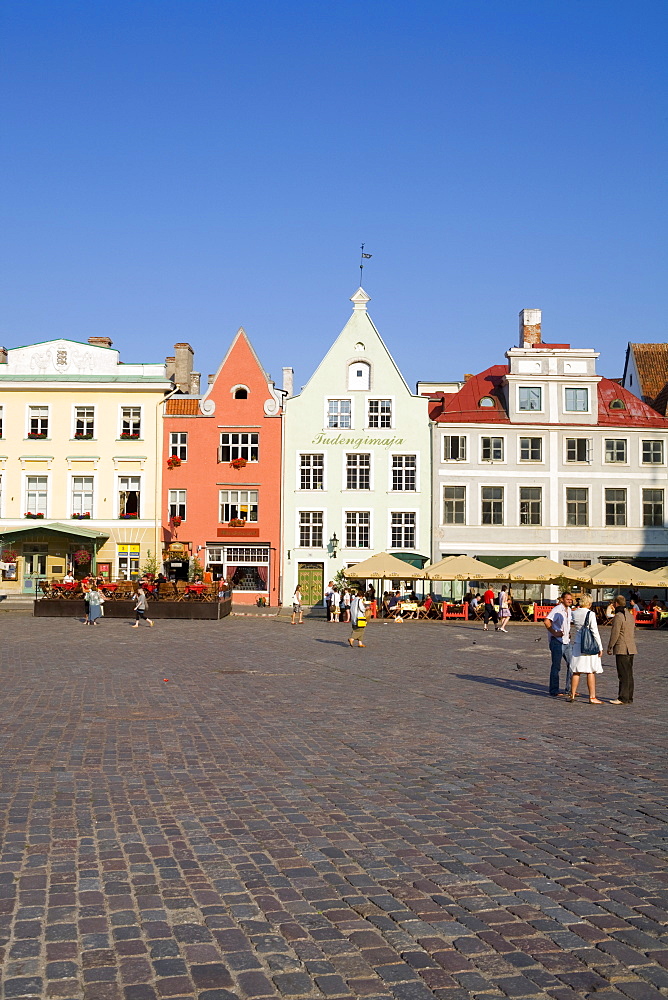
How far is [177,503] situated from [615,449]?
870 inches

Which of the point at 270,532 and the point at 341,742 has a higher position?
the point at 270,532

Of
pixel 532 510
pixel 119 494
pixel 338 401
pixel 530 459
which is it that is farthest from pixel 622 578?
pixel 119 494

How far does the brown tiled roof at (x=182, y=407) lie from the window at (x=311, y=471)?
6277 millimetres

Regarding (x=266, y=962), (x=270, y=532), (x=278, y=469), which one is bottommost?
(x=266, y=962)

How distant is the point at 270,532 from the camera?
158 ft

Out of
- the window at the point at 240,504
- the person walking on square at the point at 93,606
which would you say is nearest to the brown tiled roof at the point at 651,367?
the window at the point at 240,504

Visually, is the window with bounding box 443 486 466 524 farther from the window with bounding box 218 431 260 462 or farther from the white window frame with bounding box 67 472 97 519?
the white window frame with bounding box 67 472 97 519

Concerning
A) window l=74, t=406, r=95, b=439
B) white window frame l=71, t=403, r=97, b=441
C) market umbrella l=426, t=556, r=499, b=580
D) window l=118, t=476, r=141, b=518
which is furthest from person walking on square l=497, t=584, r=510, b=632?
window l=74, t=406, r=95, b=439

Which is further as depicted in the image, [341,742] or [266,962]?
[341,742]

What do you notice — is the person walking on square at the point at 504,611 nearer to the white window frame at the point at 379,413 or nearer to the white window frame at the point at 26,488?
the white window frame at the point at 379,413

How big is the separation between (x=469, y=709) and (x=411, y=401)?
113 ft

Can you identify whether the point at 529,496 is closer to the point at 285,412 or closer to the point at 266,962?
the point at 285,412

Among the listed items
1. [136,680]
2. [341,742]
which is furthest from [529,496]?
[341,742]

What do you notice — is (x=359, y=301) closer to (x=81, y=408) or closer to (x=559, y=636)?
(x=81, y=408)
